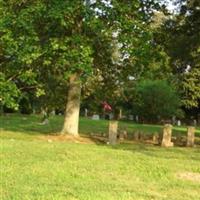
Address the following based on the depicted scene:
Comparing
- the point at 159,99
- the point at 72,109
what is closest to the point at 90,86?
the point at 72,109

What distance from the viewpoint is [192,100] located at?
52969 mm

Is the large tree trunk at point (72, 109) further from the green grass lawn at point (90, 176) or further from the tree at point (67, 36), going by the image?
the green grass lawn at point (90, 176)

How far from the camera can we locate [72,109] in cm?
2367

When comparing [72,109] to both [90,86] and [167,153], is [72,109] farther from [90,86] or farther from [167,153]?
[167,153]

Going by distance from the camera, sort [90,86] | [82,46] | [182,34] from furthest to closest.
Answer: [182,34]
[90,86]
[82,46]

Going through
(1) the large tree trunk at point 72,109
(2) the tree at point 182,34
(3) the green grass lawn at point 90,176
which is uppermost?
(2) the tree at point 182,34

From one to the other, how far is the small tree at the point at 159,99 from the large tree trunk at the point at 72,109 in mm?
26695

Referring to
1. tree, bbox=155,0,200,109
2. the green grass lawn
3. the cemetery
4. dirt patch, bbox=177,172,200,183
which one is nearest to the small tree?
the cemetery

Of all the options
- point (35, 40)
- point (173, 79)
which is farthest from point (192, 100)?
point (35, 40)

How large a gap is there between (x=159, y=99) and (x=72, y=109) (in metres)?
28.0

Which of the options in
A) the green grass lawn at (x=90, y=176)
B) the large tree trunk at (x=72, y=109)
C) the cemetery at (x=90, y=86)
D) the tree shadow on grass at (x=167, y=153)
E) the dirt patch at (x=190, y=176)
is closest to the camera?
the green grass lawn at (x=90, y=176)

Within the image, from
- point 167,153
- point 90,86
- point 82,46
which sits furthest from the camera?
point 90,86

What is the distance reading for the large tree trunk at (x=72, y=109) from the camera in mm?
23469

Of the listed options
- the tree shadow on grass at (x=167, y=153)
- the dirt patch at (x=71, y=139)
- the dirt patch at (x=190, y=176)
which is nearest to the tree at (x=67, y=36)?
the dirt patch at (x=71, y=139)
